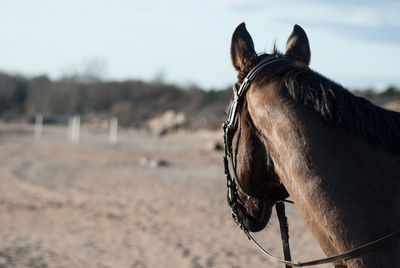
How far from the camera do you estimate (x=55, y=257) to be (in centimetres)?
719

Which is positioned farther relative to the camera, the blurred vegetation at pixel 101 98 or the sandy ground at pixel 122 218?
the blurred vegetation at pixel 101 98

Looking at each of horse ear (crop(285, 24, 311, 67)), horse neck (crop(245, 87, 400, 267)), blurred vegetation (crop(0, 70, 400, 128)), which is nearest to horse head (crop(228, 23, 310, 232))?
horse ear (crop(285, 24, 311, 67))

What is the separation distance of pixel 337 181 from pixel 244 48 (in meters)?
0.76

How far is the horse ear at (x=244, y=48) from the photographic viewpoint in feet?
7.34

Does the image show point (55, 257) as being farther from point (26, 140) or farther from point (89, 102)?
point (89, 102)

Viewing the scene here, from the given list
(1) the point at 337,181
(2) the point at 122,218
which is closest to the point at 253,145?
(1) the point at 337,181

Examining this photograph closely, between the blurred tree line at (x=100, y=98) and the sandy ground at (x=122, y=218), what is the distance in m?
26.5

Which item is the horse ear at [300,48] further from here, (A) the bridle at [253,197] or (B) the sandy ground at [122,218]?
(B) the sandy ground at [122,218]

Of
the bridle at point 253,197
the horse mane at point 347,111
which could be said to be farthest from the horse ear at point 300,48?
the horse mane at point 347,111

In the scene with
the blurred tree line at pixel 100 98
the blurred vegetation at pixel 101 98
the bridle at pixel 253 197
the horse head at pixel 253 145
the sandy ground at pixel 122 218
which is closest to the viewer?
the bridle at pixel 253 197

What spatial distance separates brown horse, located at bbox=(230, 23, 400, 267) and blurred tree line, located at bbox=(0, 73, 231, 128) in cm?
4112

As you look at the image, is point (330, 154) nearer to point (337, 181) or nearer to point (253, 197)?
point (337, 181)

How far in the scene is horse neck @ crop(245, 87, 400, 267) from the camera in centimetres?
187

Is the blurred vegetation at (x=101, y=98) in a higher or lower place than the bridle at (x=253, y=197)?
higher
